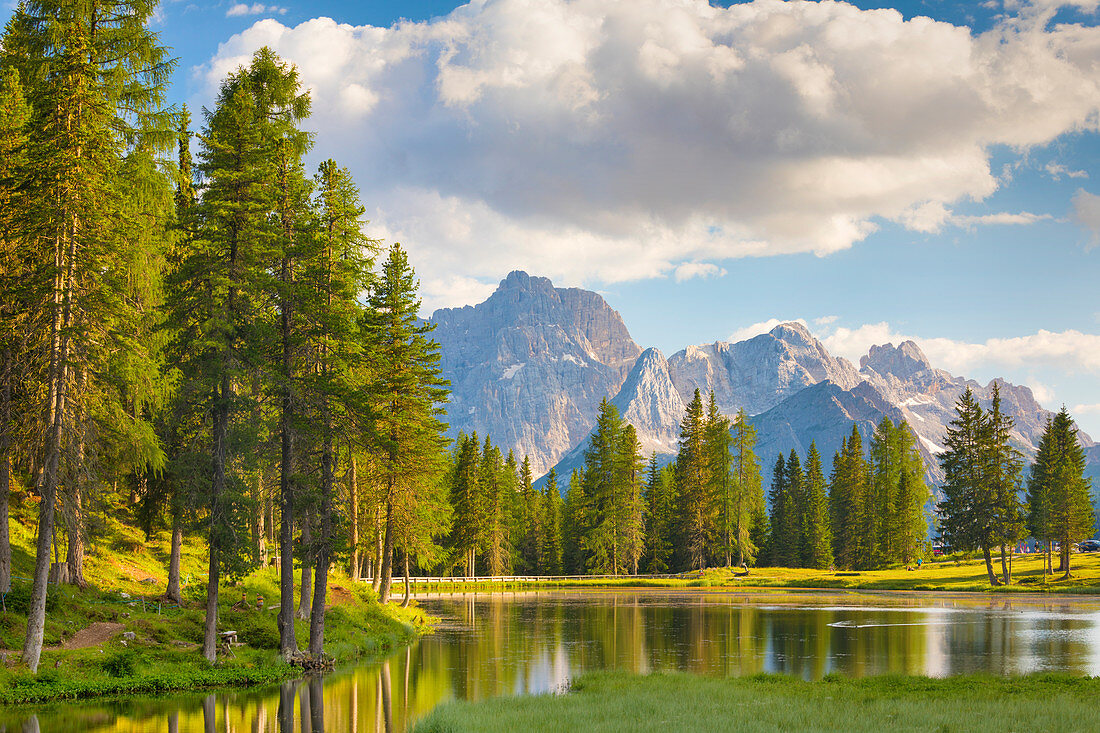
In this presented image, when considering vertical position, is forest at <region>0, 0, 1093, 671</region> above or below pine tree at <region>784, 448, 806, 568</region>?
above

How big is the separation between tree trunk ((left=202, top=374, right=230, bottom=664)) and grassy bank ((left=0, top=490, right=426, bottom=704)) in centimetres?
65

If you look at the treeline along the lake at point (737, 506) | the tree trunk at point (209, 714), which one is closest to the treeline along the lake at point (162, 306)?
the tree trunk at point (209, 714)

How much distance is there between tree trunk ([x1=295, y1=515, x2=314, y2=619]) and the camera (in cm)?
3023

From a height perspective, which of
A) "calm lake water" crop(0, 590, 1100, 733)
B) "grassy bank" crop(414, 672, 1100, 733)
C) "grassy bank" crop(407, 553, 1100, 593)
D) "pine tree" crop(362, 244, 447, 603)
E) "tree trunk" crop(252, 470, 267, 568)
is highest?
"pine tree" crop(362, 244, 447, 603)

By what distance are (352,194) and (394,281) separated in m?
11.8

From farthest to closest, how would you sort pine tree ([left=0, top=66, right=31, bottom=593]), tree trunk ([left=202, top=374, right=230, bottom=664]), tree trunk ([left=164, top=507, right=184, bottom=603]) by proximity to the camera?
tree trunk ([left=164, top=507, right=184, bottom=603])
tree trunk ([left=202, top=374, right=230, bottom=664])
pine tree ([left=0, top=66, right=31, bottom=593])

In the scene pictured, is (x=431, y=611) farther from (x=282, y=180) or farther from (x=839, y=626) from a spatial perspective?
(x=282, y=180)

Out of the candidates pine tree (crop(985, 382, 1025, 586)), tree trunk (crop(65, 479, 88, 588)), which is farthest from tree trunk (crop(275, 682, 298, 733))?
pine tree (crop(985, 382, 1025, 586))

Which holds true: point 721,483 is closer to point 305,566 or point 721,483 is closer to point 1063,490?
point 1063,490

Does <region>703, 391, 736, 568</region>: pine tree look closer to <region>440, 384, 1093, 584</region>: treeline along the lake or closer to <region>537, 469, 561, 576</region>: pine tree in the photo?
<region>440, 384, 1093, 584</region>: treeline along the lake

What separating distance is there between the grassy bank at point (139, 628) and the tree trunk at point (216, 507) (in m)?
0.65

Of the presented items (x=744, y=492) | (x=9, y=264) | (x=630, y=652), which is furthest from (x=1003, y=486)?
(x=9, y=264)

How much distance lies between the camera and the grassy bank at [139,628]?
2367 centimetres

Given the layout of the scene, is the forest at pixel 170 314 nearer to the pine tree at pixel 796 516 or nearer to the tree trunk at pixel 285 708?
the tree trunk at pixel 285 708
